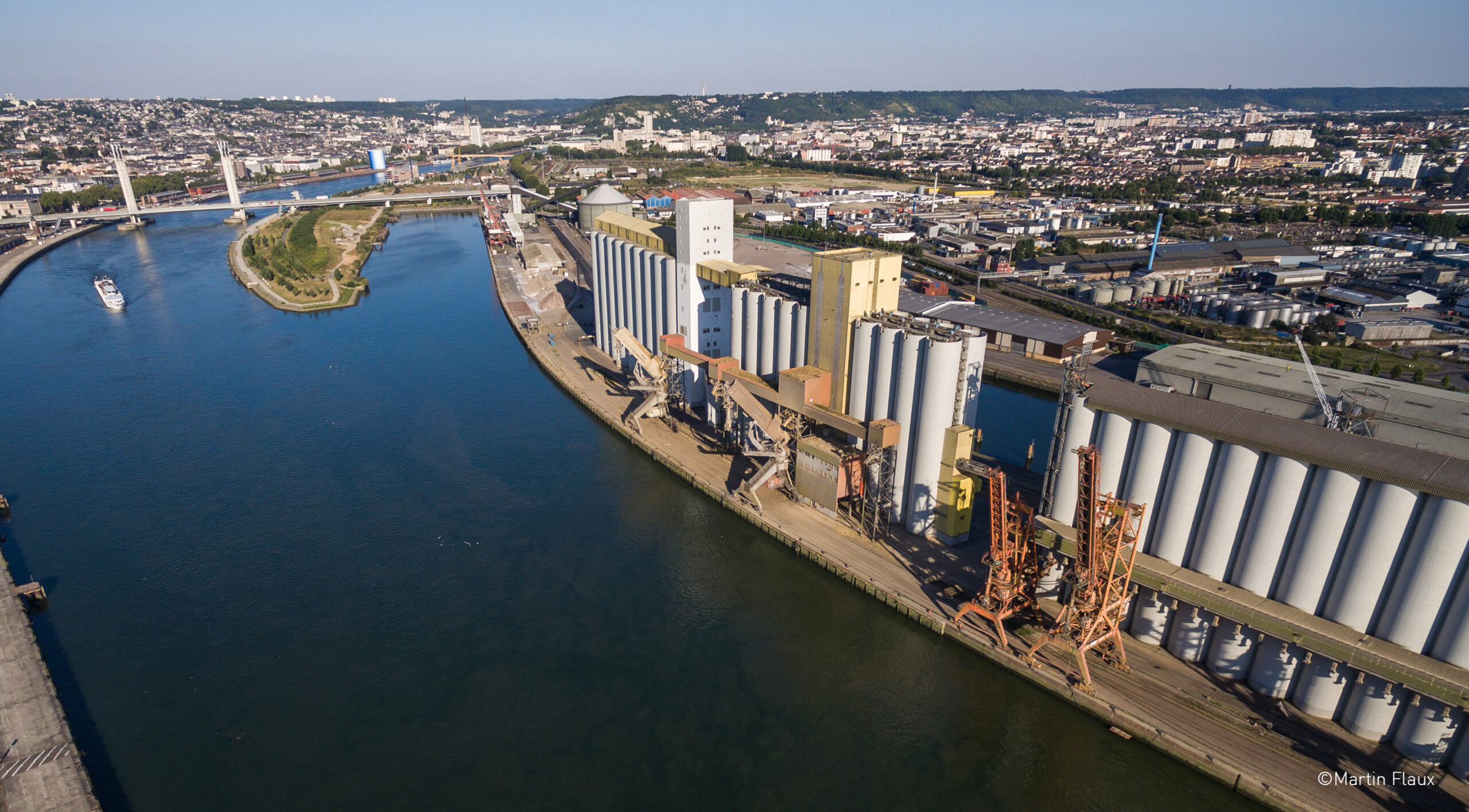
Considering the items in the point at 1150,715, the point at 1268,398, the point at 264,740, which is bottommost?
the point at 264,740

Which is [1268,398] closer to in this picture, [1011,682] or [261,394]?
[1011,682]

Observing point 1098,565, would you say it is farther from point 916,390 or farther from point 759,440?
point 759,440

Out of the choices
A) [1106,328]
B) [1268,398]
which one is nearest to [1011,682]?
[1268,398]

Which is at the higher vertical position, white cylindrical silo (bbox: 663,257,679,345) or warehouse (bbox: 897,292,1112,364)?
white cylindrical silo (bbox: 663,257,679,345)

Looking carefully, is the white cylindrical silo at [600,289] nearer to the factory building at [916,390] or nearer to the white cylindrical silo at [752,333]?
the white cylindrical silo at [752,333]

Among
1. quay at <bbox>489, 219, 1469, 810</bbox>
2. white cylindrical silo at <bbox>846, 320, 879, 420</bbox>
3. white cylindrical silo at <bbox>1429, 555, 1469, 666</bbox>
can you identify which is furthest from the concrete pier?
white cylindrical silo at <bbox>1429, 555, 1469, 666</bbox>

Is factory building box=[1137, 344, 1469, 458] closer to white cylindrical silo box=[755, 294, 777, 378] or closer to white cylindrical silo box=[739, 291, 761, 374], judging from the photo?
white cylindrical silo box=[755, 294, 777, 378]

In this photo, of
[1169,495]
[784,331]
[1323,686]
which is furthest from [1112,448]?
[784,331]
